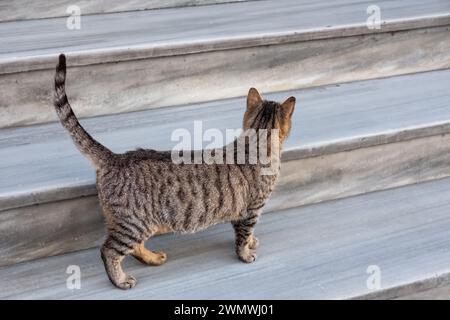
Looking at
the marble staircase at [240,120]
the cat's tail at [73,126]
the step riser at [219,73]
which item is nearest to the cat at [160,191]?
the cat's tail at [73,126]

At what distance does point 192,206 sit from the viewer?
1841mm

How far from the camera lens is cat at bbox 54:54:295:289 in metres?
1.76

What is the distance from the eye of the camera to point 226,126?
2.26 m

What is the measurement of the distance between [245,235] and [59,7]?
1403mm

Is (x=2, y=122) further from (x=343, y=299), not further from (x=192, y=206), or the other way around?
(x=343, y=299)

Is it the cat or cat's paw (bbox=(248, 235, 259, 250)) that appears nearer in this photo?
the cat

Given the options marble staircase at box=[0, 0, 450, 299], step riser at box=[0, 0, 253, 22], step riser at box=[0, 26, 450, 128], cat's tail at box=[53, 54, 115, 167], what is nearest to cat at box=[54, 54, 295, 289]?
cat's tail at box=[53, 54, 115, 167]

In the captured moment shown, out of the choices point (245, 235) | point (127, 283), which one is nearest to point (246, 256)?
point (245, 235)

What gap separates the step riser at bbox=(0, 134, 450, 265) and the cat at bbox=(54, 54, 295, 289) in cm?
17

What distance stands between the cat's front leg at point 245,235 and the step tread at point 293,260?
29 millimetres

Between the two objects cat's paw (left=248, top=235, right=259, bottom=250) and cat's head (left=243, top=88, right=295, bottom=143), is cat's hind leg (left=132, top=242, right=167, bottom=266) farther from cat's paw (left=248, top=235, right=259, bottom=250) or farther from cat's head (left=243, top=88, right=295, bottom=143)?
cat's head (left=243, top=88, right=295, bottom=143)

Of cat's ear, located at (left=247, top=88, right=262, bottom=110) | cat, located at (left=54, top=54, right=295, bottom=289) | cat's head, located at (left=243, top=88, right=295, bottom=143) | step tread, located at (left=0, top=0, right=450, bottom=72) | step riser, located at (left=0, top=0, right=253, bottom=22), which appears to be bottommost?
cat, located at (left=54, top=54, right=295, bottom=289)

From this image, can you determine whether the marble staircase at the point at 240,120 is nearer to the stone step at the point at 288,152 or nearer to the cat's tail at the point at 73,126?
the stone step at the point at 288,152

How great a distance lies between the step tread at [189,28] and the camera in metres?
2.28
